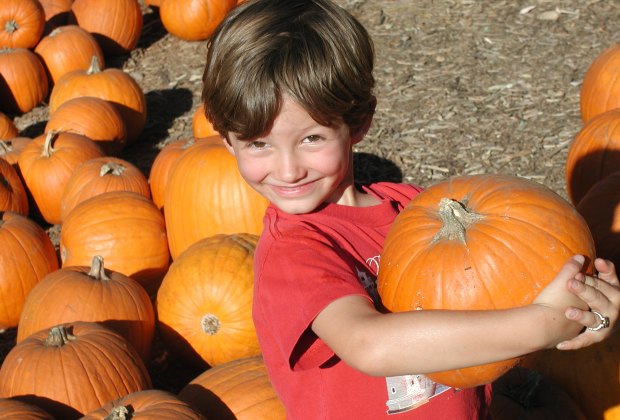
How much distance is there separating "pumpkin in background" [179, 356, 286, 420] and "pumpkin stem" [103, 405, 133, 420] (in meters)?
0.38

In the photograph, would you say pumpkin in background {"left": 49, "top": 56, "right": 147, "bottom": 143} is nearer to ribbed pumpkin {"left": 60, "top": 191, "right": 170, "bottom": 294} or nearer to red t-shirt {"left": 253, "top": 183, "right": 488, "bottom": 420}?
ribbed pumpkin {"left": 60, "top": 191, "right": 170, "bottom": 294}

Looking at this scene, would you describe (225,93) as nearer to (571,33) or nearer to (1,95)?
(571,33)

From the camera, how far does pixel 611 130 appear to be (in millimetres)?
4246

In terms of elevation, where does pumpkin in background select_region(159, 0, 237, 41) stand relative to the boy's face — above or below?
below

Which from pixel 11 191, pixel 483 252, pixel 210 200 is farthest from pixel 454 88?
pixel 483 252

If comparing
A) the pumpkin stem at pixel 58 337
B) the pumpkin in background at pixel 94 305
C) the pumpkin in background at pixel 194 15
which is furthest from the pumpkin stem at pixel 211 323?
the pumpkin in background at pixel 194 15

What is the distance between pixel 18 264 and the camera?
4.71 meters

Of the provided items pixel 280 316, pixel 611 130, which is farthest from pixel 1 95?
pixel 280 316

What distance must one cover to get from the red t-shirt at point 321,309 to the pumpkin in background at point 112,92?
14.8ft

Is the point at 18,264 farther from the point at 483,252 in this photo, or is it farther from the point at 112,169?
the point at 483,252

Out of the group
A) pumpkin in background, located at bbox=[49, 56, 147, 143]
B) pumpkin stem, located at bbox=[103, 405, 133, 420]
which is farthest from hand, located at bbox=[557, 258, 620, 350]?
pumpkin in background, located at bbox=[49, 56, 147, 143]

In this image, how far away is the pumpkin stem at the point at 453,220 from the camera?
2238mm

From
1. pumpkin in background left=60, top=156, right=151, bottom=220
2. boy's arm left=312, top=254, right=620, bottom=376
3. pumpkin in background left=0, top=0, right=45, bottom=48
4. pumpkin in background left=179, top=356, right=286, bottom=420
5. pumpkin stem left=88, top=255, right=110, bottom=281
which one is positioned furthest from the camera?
pumpkin in background left=0, top=0, right=45, bottom=48

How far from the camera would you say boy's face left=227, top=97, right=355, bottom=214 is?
231 centimetres
